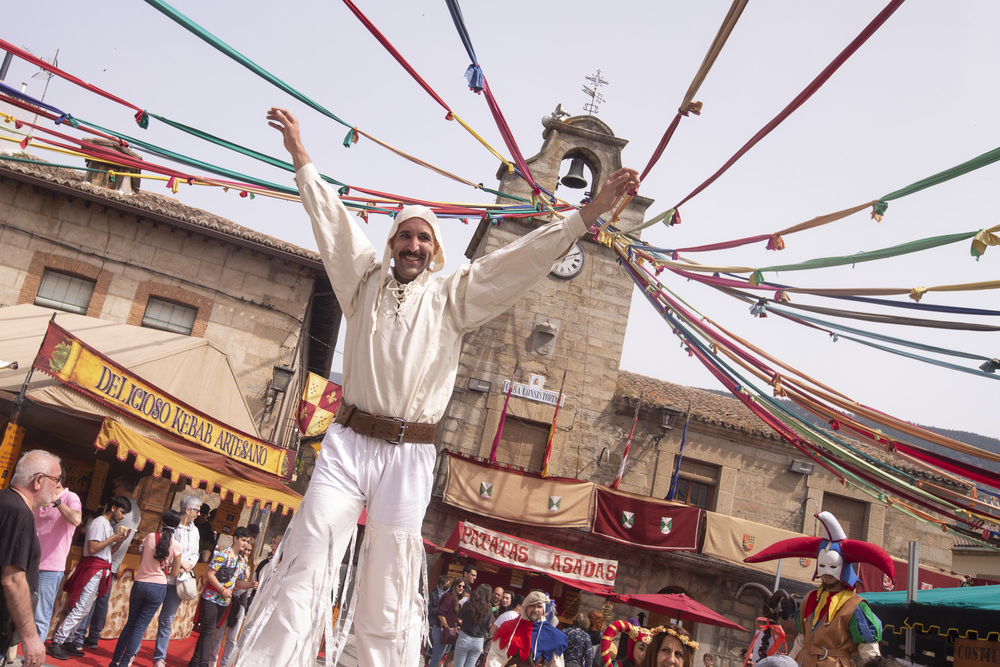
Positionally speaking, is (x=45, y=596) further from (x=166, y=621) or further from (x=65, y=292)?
(x=65, y=292)

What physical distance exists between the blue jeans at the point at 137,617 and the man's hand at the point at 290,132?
5.38 m

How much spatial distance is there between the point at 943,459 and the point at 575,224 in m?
3.68

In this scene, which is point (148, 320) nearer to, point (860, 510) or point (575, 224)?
point (575, 224)

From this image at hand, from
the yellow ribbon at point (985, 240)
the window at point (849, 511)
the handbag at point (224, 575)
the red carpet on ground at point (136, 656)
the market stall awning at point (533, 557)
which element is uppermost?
the window at point (849, 511)

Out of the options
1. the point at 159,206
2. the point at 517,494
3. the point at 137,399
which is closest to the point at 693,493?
the point at 517,494

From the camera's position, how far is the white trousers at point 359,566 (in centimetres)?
307

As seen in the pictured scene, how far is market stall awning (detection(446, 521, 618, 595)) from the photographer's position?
16.8 m

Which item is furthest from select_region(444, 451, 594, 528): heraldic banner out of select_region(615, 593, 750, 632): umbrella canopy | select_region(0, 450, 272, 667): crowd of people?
select_region(0, 450, 272, 667): crowd of people

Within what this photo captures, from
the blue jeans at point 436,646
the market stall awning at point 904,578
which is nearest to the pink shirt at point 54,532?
the blue jeans at point 436,646

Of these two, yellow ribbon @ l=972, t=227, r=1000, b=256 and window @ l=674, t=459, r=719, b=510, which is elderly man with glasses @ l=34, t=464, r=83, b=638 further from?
window @ l=674, t=459, r=719, b=510

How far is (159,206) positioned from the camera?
53.7 feet

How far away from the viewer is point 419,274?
372 centimetres

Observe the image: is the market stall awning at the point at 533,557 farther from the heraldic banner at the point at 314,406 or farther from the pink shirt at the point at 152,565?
the pink shirt at the point at 152,565

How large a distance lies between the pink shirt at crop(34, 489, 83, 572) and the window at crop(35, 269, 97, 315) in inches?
404
